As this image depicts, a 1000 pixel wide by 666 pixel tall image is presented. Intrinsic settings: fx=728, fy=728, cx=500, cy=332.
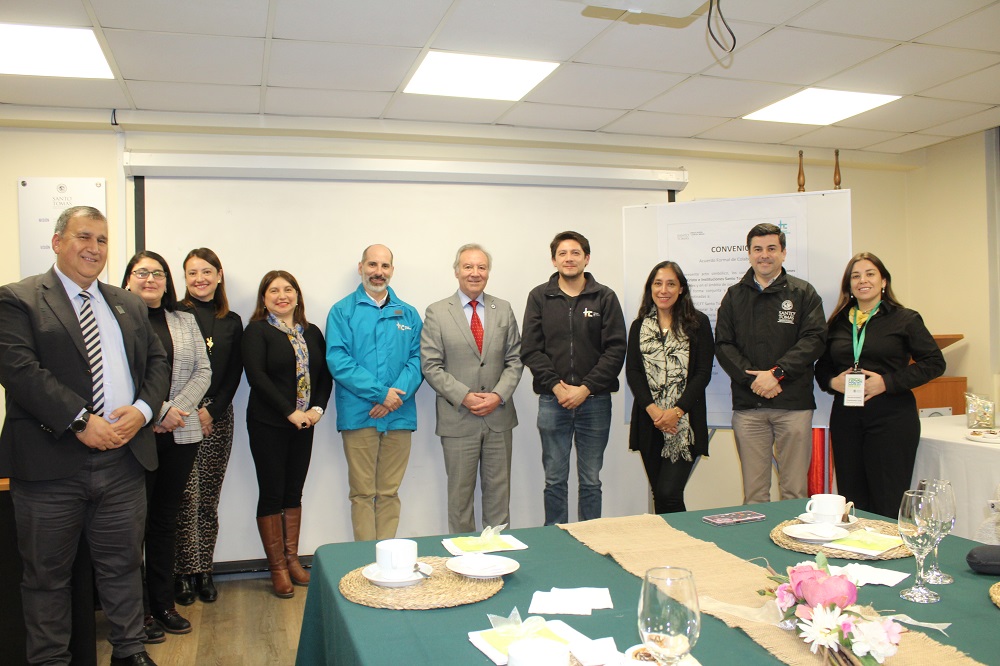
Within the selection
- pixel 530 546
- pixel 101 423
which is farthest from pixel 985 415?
pixel 101 423

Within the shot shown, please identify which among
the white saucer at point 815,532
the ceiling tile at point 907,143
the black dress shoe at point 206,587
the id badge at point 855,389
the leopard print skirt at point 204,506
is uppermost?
the ceiling tile at point 907,143

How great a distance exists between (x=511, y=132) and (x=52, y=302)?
2979mm

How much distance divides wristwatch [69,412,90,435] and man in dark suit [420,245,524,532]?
1.76 meters

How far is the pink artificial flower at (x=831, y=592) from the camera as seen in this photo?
3.60 feet

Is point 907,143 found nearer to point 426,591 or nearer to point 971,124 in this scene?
point 971,124

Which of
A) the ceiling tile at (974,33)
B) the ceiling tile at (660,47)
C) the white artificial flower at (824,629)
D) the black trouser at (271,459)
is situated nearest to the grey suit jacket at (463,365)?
the black trouser at (271,459)

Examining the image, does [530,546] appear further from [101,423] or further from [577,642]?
[101,423]

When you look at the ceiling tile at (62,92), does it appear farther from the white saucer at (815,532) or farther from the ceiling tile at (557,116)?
the white saucer at (815,532)

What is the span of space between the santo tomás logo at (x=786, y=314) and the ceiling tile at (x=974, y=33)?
1.39m

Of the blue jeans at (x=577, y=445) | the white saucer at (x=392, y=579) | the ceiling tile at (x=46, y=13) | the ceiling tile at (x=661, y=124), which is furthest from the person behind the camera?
the ceiling tile at (x=661, y=124)

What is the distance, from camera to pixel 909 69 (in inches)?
151

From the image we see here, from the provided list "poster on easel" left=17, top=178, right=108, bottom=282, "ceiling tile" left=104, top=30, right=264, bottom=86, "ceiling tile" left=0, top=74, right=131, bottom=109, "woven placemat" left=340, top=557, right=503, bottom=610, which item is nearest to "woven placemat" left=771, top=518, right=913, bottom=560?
"woven placemat" left=340, top=557, right=503, bottom=610

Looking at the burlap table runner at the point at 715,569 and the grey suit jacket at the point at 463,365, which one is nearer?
the burlap table runner at the point at 715,569

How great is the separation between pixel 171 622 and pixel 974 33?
14.9ft
